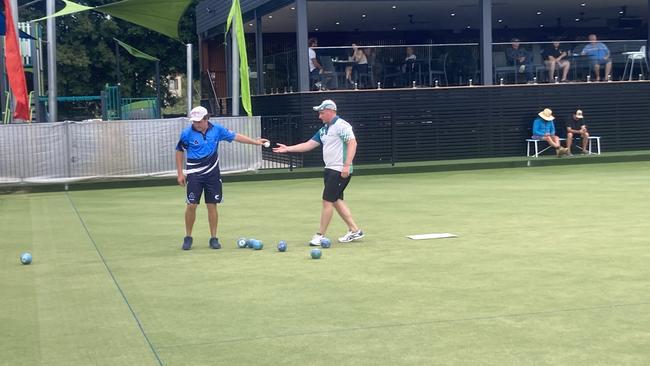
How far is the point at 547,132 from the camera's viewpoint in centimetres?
2678

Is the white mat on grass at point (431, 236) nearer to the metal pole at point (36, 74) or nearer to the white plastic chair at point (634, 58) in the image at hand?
the metal pole at point (36, 74)

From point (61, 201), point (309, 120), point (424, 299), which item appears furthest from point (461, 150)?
point (424, 299)

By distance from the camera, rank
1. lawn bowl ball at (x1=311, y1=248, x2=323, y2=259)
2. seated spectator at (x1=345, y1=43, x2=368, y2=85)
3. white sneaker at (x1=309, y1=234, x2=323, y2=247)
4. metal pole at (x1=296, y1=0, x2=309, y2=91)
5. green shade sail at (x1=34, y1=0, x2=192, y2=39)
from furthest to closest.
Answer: metal pole at (x1=296, y1=0, x2=309, y2=91), seated spectator at (x1=345, y1=43, x2=368, y2=85), green shade sail at (x1=34, y1=0, x2=192, y2=39), white sneaker at (x1=309, y1=234, x2=323, y2=247), lawn bowl ball at (x1=311, y1=248, x2=323, y2=259)

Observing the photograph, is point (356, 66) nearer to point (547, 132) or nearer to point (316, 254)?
point (547, 132)

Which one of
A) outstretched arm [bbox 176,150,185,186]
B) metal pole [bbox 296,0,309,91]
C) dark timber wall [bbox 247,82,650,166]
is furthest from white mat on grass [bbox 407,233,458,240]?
metal pole [bbox 296,0,309,91]

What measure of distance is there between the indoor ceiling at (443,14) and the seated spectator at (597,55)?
12.1ft

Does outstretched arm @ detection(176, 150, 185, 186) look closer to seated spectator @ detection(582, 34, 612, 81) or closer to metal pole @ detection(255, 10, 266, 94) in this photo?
seated spectator @ detection(582, 34, 612, 81)

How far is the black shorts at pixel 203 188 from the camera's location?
11727 millimetres

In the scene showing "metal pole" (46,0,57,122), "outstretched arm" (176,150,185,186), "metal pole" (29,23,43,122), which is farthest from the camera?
"metal pole" (29,23,43,122)

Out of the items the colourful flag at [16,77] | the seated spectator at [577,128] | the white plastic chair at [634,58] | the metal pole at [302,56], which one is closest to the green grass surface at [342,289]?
the colourful flag at [16,77]

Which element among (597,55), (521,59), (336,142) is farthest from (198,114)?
(597,55)

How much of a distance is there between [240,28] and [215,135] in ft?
39.5

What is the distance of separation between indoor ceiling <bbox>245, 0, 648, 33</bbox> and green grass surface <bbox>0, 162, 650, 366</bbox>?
1509cm

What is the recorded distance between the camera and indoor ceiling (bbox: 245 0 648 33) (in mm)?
30359
